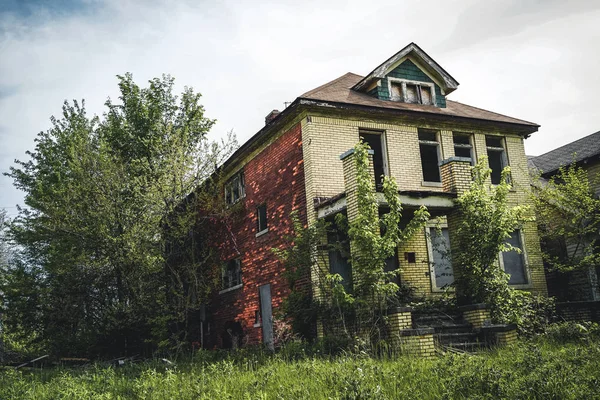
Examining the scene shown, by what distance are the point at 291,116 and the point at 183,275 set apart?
7.21m

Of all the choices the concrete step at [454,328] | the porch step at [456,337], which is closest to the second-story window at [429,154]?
the concrete step at [454,328]

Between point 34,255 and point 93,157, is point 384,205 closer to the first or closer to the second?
point 93,157

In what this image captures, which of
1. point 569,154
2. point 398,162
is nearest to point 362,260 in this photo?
point 398,162

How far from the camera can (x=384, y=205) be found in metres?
12.9

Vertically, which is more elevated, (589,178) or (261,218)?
(589,178)

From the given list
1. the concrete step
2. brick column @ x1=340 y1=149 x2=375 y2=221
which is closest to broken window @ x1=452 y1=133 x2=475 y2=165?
brick column @ x1=340 y1=149 x2=375 y2=221

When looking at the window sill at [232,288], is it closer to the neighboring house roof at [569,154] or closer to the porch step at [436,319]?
the porch step at [436,319]

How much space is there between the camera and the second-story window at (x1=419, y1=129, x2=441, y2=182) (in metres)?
17.4

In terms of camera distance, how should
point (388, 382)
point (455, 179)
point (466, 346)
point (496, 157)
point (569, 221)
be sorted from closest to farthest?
point (388, 382) → point (466, 346) → point (455, 179) → point (569, 221) → point (496, 157)

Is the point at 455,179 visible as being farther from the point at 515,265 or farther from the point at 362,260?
the point at 515,265

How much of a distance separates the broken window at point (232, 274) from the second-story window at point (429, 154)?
7552 millimetres

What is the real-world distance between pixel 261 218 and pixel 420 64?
7.78m

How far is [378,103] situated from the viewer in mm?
16750

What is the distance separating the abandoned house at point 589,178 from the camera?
16609 millimetres
